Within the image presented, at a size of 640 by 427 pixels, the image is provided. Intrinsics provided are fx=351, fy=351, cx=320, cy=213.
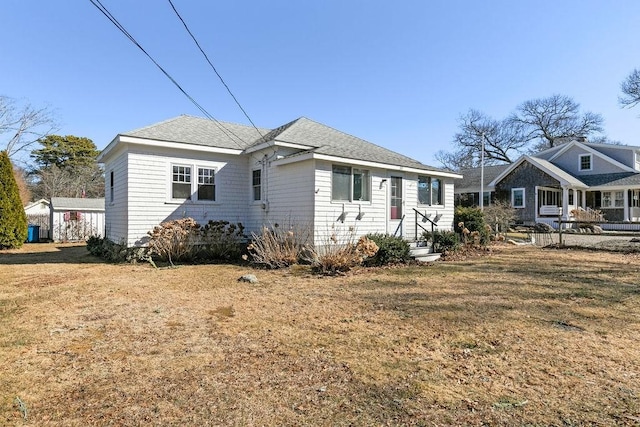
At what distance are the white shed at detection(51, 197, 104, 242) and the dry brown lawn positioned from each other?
54.1ft

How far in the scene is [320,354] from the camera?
3.86 meters

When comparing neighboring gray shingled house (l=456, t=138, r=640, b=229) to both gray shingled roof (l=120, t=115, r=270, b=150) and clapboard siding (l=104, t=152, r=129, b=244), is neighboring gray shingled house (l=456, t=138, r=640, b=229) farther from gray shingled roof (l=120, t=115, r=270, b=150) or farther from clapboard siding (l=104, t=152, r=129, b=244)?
clapboard siding (l=104, t=152, r=129, b=244)

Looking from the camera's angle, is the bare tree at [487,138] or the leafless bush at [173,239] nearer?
the leafless bush at [173,239]

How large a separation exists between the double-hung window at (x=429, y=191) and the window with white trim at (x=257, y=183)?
613 cm

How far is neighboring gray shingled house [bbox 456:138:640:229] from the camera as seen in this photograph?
2577cm

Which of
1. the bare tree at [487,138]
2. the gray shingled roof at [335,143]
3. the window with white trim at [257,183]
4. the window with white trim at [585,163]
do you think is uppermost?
the bare tree at [487,138]

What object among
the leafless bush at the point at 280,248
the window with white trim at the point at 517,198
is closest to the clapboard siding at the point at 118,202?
the leafless bush at the point at 280,248

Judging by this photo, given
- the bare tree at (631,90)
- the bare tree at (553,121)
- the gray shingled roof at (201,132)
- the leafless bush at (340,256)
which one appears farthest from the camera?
the bare tree at (553,121)

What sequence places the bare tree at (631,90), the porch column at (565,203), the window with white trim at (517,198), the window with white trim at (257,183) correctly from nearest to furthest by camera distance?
the window with white trim at (257,183), the porch column at (565,203), the window with white trim at (517,198), the bare tree at (631,90)

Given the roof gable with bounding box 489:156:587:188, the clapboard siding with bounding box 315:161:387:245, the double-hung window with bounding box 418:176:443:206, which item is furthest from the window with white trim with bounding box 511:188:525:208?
the clapboard siding with bounding box 315:161:387:245

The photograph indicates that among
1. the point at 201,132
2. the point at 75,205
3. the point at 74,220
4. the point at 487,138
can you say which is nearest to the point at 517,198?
the point at 487,138

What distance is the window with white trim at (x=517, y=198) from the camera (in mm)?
28094

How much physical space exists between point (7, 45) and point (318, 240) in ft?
36.6

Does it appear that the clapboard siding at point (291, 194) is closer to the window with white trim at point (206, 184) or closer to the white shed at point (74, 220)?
the window with white trim at point (206, 184)
